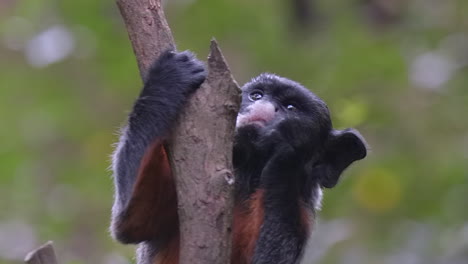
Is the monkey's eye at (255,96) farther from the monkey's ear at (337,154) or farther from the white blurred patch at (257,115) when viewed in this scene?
the monkey's ear at (337,154)

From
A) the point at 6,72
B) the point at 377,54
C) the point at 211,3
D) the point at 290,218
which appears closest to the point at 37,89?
the point at 6,72

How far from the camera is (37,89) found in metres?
8.22

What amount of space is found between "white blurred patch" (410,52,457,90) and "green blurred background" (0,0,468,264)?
0.01m

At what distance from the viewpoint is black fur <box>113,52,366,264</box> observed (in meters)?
4.38

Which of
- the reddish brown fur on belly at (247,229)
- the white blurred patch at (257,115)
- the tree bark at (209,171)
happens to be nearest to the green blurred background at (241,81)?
the white blurred patch at (257,115)

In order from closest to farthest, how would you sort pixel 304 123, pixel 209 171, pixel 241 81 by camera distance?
1. pixel 209 171
2. pixel 304 123
3. pixel 241 81

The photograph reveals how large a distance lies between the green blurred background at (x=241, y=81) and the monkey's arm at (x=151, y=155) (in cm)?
239

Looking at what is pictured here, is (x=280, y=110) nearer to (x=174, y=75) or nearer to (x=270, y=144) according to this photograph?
(x=270, y=144)

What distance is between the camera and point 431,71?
8422 mm

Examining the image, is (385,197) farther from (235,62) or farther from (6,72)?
(6,72)

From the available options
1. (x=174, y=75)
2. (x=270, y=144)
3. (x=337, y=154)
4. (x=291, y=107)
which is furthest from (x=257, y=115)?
(x=174, y=75)

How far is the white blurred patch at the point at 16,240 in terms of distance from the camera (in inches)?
291

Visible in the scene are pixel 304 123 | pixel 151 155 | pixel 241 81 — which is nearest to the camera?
pixel 151 155

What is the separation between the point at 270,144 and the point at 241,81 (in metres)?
3.77
